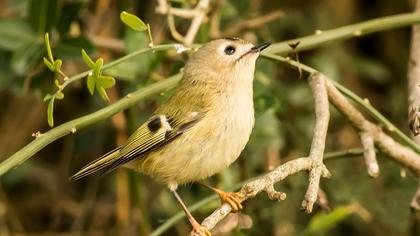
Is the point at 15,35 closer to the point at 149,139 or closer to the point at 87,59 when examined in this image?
the point at 149,139

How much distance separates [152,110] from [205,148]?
1390 millimetres

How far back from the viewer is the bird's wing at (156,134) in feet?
8.73

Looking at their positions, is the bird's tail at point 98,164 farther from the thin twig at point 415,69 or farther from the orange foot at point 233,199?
the thin twig at point 415,69

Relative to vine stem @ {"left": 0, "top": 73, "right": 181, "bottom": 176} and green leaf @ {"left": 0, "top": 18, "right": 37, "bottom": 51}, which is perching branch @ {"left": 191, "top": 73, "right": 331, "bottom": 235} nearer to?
vine stem @ {"left": 0, "top": 73, "right": 181, "bottom": 176}

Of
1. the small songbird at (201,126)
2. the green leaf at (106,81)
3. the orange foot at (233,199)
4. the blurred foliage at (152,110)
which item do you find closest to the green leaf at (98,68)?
the green leaf at (106,81)

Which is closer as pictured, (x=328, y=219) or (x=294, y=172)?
(x=294, y=172)

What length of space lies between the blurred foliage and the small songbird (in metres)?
0.28

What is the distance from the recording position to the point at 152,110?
3.94 meters

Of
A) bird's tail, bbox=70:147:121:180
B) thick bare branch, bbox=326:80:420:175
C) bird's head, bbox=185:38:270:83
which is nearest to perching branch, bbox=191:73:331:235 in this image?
thick bare branch, bbox=326:80:420:175

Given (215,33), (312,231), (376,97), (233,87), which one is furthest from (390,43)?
(233,87)

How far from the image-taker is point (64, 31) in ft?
11.1

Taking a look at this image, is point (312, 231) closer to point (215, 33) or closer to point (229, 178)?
point (229, 178)

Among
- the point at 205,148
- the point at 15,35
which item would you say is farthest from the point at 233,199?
the point at 15,35

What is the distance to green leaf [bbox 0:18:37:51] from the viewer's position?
3324mm
